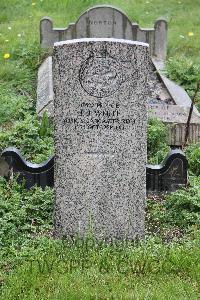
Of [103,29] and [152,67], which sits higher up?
[103,29]

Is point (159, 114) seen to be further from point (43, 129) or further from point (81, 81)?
point (81, 81)

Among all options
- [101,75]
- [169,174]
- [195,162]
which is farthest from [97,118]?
[195,162]

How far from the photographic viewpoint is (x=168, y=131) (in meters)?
7.86

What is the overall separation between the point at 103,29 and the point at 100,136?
5829 millimetres

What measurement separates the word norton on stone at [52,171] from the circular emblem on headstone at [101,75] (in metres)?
1.35

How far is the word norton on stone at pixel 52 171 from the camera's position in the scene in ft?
19.8

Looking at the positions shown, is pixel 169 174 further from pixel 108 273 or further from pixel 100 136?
pixel 108 273

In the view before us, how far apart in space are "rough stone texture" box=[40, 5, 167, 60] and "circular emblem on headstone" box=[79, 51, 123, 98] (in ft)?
18.9

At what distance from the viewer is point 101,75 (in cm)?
487

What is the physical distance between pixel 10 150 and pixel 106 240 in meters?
1.35

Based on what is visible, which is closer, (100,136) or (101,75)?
(101,75)

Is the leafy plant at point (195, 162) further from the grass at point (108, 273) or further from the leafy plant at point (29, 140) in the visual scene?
the grass at point (108, 273)

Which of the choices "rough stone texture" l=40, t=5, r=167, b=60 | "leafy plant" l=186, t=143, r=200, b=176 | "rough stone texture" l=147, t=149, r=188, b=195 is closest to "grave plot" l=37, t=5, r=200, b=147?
"rough stone texture" l=40, t=5, r=167, b=60

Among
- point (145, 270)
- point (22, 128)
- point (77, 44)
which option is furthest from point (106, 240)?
point (22, 128)
